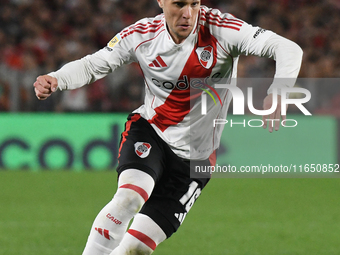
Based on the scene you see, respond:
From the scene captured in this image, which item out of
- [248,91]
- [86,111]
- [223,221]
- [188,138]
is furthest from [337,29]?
[188,138]

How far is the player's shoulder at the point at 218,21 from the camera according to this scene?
153 inches

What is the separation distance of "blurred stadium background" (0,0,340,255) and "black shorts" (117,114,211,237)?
1.49 meters

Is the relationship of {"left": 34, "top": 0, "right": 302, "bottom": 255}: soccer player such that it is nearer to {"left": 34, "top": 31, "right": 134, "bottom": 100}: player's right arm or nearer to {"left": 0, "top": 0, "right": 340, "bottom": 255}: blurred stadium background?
{"left": 34, "top": 31, "right": 134, "bottom": 100}: player's right arm

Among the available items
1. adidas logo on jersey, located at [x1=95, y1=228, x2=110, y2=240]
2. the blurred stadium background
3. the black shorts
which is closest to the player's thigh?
the black shorts

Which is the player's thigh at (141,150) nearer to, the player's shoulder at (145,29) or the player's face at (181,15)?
the player's shoulder at (145,29)

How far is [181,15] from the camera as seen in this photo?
388 centimetres

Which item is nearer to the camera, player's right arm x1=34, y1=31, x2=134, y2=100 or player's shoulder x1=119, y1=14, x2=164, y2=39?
player's right arm x1=34, y1=31, x2=134, y2=100

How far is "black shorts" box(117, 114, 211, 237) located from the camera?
155 inches

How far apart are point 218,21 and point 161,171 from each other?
3.56 ft

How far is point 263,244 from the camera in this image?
587 cm

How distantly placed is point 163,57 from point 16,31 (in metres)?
10.3

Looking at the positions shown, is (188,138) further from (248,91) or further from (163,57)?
(248,91)

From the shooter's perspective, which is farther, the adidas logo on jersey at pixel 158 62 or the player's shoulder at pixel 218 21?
the adidas logo on jersey at pixel 158 62

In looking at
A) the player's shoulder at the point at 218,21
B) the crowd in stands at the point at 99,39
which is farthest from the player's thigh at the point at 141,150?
the crowd in stands at the point at 99,39
